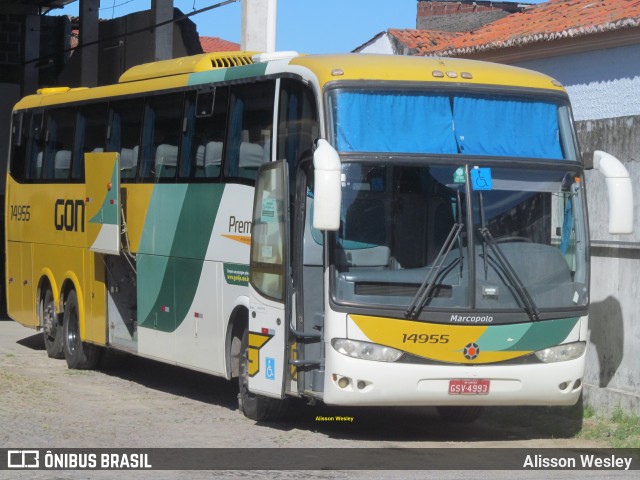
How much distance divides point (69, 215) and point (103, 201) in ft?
5.06

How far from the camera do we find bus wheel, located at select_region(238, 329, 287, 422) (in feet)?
37.2

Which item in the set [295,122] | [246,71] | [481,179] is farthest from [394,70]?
[246,71]

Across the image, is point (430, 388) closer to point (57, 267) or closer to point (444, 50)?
point (57, 267)

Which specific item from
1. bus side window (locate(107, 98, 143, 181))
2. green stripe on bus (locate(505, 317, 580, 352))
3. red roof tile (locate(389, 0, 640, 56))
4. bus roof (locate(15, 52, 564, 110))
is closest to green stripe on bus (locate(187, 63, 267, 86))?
bus roof (locate(15, 52, 564, 110))

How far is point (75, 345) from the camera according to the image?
15789 millimetres

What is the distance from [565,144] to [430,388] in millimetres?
2494

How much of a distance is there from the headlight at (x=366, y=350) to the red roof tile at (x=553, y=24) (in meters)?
9.82

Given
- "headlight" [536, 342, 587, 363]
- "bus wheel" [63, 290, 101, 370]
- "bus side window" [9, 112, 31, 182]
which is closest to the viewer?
"headlight" [536, 342, 587, 363]

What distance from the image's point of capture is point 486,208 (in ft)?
33.3

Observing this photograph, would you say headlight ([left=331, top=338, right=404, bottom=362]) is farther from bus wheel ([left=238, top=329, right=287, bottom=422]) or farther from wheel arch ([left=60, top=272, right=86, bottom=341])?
wheel arch ([left=60, top=272, right=86, bottom=341])

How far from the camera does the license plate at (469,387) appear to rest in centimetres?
1004

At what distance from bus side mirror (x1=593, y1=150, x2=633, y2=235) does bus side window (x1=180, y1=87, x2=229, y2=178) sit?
3.91 meters

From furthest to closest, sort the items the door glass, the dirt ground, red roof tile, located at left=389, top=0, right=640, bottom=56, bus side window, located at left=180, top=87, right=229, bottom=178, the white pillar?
red roof tile, located at left=389, top=0, right=640, bottom=56
the white pillar
bus side window, located at left=180, top=87, right=229, bottom=178
the door glass
the dirt ground

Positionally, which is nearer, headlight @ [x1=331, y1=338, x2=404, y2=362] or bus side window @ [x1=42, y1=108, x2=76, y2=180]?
headlight @ [x1=331, y1=338, x2=404, y2=362]
